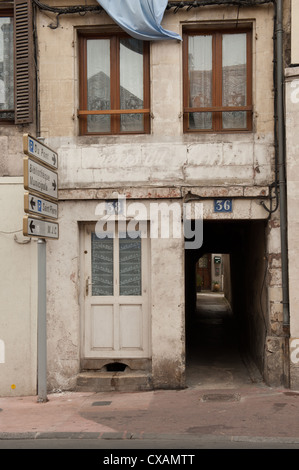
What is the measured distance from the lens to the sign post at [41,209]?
6785 mm

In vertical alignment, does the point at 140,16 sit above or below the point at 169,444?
above

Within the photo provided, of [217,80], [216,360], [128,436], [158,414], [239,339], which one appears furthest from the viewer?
[239,339]

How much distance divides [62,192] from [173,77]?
8.52 feet

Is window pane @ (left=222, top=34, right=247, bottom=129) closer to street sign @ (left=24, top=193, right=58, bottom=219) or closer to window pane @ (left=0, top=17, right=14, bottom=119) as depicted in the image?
street sign @ (left=24, top=193, right=58, bottom=219)

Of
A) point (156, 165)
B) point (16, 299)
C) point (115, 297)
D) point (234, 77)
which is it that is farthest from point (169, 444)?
point (234, 77)

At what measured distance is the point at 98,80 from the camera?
334 inches

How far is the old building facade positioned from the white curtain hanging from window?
7.8 inches

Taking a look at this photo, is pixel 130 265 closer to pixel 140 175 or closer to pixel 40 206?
pixel 140 175

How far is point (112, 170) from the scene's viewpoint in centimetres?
817

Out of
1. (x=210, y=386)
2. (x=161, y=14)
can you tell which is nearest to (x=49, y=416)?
(x=210, y=386)

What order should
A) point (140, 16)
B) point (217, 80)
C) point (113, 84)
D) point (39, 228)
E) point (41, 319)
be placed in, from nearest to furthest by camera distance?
point (39, 228) < point (41, 319) < point (140, 16) < point (217, 80) < point (113, 84)

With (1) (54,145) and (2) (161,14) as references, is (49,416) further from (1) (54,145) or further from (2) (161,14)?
(2) (161,14)

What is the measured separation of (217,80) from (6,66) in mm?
3598

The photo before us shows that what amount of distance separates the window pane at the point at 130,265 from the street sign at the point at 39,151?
69.3 inches
